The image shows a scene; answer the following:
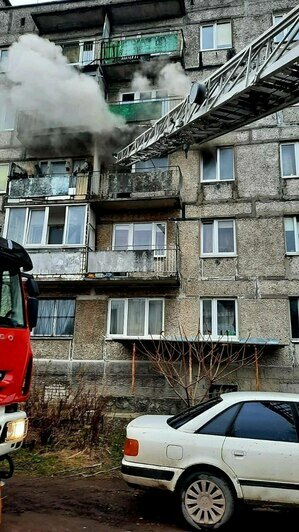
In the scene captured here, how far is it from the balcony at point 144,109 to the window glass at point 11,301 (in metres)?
12.9

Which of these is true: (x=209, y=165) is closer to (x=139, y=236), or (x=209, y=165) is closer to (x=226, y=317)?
(x=139, y=236)

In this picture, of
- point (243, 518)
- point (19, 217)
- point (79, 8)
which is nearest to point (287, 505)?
point (243, 518)

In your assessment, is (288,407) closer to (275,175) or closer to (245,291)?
(245,291)

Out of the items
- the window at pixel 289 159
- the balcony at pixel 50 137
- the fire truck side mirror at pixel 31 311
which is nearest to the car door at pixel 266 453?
the fire truck side mirror at pixel 31 311

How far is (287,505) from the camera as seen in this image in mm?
4543

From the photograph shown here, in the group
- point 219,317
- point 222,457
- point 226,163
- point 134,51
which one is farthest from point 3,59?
point 222,457

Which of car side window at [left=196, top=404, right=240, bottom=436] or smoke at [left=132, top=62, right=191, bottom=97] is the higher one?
smoke at [left=132, top=62, right=191, bottom=97]

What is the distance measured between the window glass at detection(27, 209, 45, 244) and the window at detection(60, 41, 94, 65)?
7406 mm

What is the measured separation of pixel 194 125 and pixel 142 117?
648 cm

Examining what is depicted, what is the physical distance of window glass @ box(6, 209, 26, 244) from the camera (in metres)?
15.5

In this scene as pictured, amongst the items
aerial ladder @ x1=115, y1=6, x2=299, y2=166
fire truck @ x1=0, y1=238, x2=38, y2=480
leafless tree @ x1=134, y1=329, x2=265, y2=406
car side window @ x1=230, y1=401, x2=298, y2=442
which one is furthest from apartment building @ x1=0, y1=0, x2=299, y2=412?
fire truck @ x1=0, y1=238, x2=38, y2=480

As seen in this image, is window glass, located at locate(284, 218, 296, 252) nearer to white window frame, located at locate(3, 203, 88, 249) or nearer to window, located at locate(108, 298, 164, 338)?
window, located at locate(108, 298, 164, 338)

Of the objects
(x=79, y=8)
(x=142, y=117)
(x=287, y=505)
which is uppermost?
(x=79, y=8)

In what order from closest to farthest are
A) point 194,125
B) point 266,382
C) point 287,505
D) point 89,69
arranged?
point 287,505 → point 194,125 → point 266,382 → point 89,69
